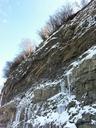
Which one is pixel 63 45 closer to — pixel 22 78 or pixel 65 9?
pixel 22 78

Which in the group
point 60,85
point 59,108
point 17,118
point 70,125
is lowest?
point 70,125

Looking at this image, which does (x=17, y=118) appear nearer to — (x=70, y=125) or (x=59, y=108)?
(x=59, y=108)

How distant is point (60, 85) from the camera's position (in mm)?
6988

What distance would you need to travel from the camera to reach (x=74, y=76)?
6.59 m

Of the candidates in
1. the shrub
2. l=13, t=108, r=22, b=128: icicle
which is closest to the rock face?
l=13, t=108, r=22, b=128: icicle

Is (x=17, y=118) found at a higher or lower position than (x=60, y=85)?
lower

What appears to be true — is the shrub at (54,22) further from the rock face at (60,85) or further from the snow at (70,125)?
the snow at (70,125)

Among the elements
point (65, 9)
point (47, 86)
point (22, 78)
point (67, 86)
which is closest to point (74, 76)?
point (67, 86)

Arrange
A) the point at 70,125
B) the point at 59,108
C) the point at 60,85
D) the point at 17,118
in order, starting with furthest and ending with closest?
1. the point at 17,118
2. the point at 60,85
3. the point at 59,108
4. the point at 70,125

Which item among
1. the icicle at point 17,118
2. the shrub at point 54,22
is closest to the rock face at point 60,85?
the icicle at point 17,118

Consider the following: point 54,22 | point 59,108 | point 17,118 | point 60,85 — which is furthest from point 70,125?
point 54,22

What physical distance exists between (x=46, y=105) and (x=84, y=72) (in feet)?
4.48

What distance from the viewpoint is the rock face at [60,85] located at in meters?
5.94

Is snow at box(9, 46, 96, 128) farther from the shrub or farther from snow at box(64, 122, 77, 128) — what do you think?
the shrub
